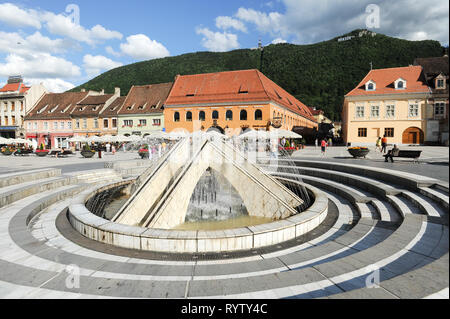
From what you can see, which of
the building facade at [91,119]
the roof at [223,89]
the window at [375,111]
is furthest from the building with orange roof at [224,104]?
the window at [375,111]

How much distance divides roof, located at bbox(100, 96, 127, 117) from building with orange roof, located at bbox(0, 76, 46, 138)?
1612 centimetres

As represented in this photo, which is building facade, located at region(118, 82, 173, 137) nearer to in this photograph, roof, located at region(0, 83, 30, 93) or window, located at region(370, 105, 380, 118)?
roof, located at region(0, 83, 30, 93)

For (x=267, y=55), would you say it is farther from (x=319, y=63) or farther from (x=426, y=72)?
(x=426, y=72)

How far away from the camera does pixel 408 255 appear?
3.89 metres

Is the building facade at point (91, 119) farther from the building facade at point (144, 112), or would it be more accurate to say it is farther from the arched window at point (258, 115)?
the arched window at point (258, 115)

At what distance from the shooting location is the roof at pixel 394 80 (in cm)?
3319

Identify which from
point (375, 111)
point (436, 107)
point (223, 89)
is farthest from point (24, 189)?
point (436, 107)

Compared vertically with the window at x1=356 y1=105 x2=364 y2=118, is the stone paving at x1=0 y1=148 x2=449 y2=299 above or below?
below

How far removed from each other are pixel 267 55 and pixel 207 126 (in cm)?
8215

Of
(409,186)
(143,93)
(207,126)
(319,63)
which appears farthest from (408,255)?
(319,63)

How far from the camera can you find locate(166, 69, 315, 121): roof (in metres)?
36.9

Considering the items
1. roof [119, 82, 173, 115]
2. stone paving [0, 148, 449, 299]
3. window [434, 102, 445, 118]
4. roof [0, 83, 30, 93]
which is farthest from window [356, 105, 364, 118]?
roof [0, 83, 30, 93]

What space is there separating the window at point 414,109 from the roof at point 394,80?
169 cm
